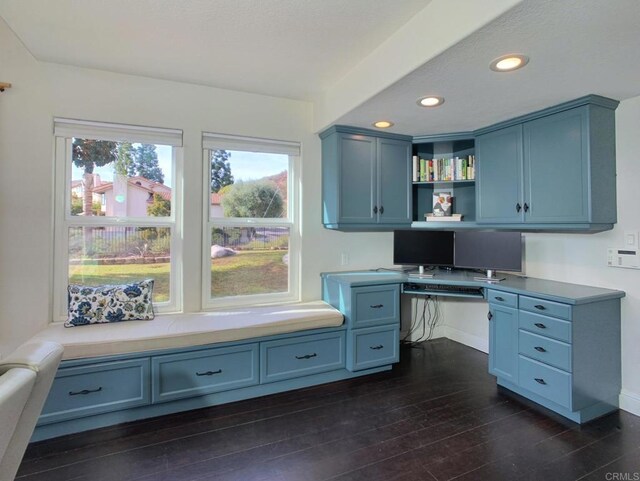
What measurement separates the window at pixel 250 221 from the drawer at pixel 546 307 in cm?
193

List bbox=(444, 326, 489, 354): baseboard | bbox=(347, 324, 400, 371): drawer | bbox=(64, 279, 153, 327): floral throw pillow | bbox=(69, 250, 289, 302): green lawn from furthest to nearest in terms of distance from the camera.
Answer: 1. bbox=(444, 326, 489, 354): baseboard
2. bbox=(347, 324, 400, 371): drawer
3. bbox=(69, 250, 289, 302): green lawn
4. bbox=(64, 279, 153, 327): floral throw pillow

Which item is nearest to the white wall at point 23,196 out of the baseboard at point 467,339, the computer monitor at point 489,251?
the computer monitor at point 489,251

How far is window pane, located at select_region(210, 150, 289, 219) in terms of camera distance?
3074mm

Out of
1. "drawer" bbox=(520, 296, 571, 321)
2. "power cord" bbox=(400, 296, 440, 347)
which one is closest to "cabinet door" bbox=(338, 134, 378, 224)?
"power cord" bbox=(400, 296, 440, 347)

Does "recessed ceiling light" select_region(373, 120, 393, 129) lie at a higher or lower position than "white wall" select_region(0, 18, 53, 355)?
higher

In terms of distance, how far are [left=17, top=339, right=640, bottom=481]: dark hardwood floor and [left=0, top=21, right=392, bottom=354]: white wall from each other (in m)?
1.02

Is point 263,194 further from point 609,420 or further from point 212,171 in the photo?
point 609,420

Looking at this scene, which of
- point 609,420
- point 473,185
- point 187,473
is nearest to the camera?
point 187,473

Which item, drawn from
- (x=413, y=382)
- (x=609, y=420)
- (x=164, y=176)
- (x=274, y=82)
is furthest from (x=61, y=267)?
(x=609, y=420)

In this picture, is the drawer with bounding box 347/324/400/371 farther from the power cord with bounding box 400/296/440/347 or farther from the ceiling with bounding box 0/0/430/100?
the ceiling with bounding box 0/0/430/100

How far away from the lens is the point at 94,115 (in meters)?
2.63

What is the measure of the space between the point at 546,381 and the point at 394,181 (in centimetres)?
201

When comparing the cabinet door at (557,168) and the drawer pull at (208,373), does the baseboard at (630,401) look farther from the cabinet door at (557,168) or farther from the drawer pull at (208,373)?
the drawer pull at (208,373)

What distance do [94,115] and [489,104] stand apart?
116 inches
